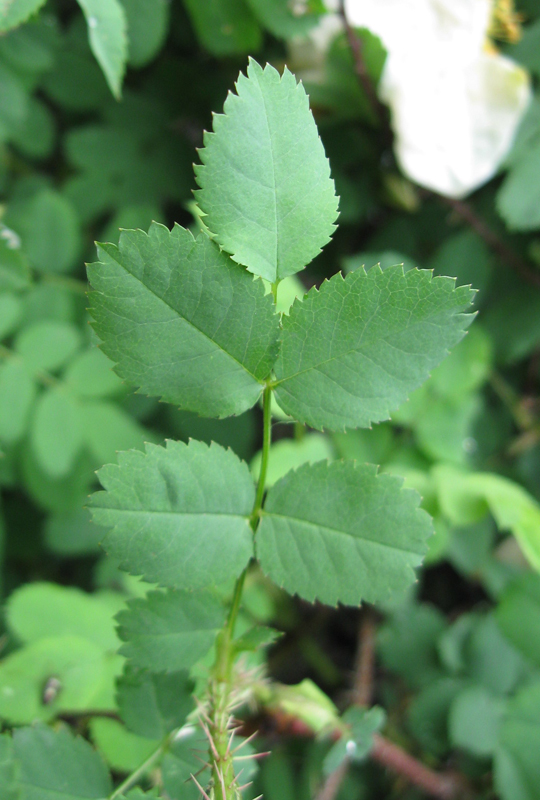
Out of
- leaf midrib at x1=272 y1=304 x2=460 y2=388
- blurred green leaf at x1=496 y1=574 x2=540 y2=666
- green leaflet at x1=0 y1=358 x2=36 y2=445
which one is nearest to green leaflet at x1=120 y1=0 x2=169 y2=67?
green leaflet at x1=0 y1=358 x2=36 y2=445

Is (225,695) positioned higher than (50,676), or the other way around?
(225,695)

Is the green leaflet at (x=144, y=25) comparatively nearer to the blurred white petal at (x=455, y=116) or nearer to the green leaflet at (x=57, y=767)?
the blurred white petal at (x=455, y=116)

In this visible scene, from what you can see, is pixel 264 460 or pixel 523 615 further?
pixel 523 615

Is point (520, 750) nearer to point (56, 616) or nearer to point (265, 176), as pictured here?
point (56, 616)

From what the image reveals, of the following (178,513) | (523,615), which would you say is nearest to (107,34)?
(178,513)

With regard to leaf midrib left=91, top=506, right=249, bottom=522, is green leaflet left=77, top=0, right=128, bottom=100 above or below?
above

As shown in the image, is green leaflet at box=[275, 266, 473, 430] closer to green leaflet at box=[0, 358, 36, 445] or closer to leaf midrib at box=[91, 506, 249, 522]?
leaf midrib at box=[91, 506, 249, 522]

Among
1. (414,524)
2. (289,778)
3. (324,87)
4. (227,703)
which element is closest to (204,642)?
(227,703)
